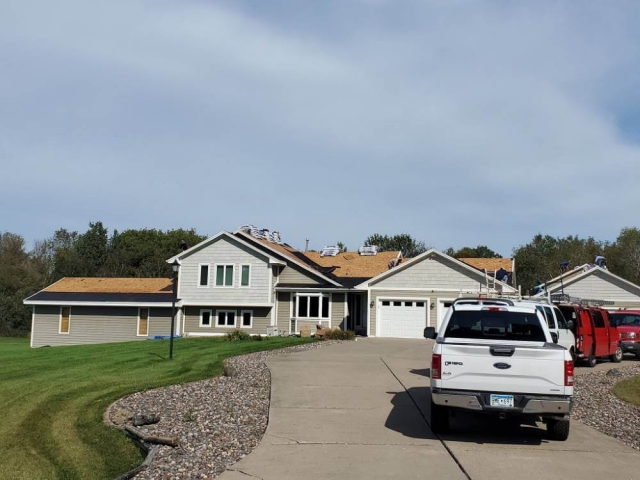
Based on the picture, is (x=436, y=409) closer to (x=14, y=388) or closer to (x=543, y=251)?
(x=14, y=388)

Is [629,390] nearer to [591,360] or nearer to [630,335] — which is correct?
[591,360]

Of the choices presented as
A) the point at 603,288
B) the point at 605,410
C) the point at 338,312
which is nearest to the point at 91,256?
the point at 338,312

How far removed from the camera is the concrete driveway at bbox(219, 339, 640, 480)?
23.1 ft

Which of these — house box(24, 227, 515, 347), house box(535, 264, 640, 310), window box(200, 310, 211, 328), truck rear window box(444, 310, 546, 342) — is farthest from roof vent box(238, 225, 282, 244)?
truck rear window box(444, 310, 546, 342)

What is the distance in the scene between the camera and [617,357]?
858 inches

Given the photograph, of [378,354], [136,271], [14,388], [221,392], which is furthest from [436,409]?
[136,271]

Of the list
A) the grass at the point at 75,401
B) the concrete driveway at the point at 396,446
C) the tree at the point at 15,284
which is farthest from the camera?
the tree at the point at 15,284

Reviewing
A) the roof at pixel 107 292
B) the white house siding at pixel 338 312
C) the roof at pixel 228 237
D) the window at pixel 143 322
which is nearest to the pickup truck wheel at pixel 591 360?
the white house siding at pixel 338 312

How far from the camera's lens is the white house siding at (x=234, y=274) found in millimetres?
34375

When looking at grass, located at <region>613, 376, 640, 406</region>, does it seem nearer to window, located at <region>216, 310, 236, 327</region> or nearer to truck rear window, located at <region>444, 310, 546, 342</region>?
truck rear window, located at <region>444, 310, 546, 342</region>

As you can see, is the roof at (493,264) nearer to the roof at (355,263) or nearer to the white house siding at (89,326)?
the roof at (355,263)

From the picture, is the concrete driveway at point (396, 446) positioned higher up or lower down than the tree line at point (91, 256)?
lower down

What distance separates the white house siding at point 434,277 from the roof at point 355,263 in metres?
4.98

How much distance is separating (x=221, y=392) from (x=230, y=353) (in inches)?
317
